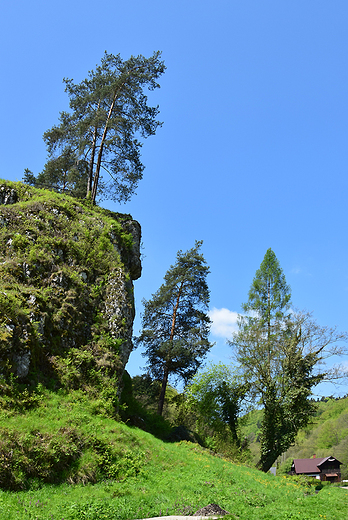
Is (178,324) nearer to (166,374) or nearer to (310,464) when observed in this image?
(166,374)

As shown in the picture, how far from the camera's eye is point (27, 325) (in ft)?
41.2

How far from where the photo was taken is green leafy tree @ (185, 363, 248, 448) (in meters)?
25.5

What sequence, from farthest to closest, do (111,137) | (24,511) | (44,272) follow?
1. (111,137)
2. (44,272)
3. (24,511)

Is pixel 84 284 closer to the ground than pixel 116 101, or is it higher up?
closer to the ground

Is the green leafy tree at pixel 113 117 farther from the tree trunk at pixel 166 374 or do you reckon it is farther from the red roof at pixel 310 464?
the red roof at pixel 310 464

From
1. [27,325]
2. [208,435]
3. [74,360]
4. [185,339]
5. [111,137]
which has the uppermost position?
[111,137]

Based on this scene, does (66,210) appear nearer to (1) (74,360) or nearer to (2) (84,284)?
(2) (84,284)

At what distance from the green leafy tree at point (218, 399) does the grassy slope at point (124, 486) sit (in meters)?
11.3

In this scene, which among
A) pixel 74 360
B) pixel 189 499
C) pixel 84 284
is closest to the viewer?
pixel 189 499

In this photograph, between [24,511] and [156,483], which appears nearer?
[24,511]

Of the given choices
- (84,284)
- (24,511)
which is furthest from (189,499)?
(84,284)

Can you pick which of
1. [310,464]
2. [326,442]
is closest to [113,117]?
[310,464]

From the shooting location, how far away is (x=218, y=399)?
2636 centimetres

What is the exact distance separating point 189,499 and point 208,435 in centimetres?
1699
